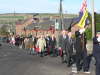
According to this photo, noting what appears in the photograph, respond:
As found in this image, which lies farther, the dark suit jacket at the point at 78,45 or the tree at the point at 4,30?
the tree at the point at 4,30

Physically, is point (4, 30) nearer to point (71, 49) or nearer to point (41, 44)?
point (41, 44)

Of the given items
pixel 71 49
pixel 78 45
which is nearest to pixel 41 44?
pixel 71 49

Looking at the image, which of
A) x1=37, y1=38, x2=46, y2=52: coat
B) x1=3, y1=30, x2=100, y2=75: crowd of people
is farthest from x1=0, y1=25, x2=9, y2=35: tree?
x1=37, y1=38, x2=46, y2=52: coat

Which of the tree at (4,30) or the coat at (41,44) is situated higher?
the coat at (41,44)

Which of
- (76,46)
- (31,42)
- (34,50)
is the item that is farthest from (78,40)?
(31,42)

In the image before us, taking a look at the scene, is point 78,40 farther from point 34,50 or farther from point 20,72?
point 34,50

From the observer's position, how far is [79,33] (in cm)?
1875

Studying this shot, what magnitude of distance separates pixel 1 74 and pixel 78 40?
13.0 feet

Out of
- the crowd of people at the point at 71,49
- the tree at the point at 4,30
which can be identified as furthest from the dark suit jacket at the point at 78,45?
the tree at the point at 4,30

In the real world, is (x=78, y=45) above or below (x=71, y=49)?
above

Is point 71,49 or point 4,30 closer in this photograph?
point 71,49

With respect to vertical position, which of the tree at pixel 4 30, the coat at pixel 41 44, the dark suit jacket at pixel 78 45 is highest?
the dark suit jacket at pixel 78 45

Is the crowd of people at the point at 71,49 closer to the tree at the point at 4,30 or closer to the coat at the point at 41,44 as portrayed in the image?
the coat at the point at 41,44

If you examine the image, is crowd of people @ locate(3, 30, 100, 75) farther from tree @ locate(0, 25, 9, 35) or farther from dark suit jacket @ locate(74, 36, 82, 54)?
tree @ locate(0, 25, 9, 35)
